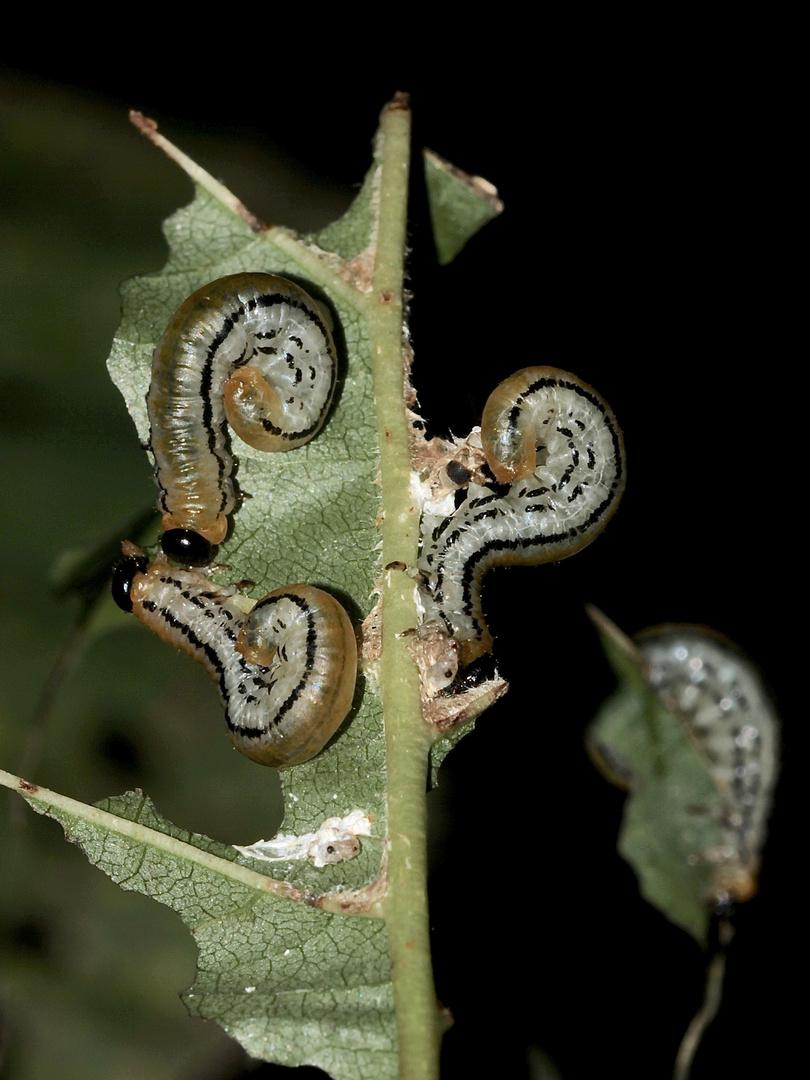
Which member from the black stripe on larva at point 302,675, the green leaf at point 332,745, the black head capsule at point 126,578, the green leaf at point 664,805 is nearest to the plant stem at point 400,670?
the green leaf at point 332,745

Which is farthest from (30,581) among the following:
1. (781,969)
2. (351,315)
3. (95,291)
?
(781,969)

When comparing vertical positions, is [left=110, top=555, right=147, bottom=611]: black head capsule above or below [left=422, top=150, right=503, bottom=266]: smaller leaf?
→ below

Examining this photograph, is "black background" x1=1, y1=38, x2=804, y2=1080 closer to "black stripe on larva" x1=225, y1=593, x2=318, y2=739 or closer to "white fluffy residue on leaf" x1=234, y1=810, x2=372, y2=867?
"black stripe on larva" x1=225, y1=593, x2=318, y2=739

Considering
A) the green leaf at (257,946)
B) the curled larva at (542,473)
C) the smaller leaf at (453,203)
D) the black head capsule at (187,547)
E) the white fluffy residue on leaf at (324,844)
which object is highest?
the smaller leaf at (453,203)

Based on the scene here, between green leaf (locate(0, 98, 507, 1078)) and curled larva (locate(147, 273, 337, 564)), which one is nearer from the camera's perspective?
green leaf (locate(0, 98, 507, 1078))

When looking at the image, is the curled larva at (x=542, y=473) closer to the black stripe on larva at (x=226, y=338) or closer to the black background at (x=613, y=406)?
the black background at (x=613, y=406)

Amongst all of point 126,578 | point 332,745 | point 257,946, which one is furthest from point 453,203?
point 257,946

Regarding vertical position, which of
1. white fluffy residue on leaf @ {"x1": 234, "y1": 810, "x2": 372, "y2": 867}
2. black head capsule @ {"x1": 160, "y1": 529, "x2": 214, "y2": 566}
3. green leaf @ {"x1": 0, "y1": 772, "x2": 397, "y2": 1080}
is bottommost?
green leaf @ {"x1": 0, "y1": 772, "x2": 397, "y2": 1080}

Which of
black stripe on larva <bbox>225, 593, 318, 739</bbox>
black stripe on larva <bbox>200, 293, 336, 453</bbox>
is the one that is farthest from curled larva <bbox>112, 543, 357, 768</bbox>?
black stripe on larva <bbox>200, 293, 336, 453</bbox>

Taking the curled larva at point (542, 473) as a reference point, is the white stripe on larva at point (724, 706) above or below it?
below
